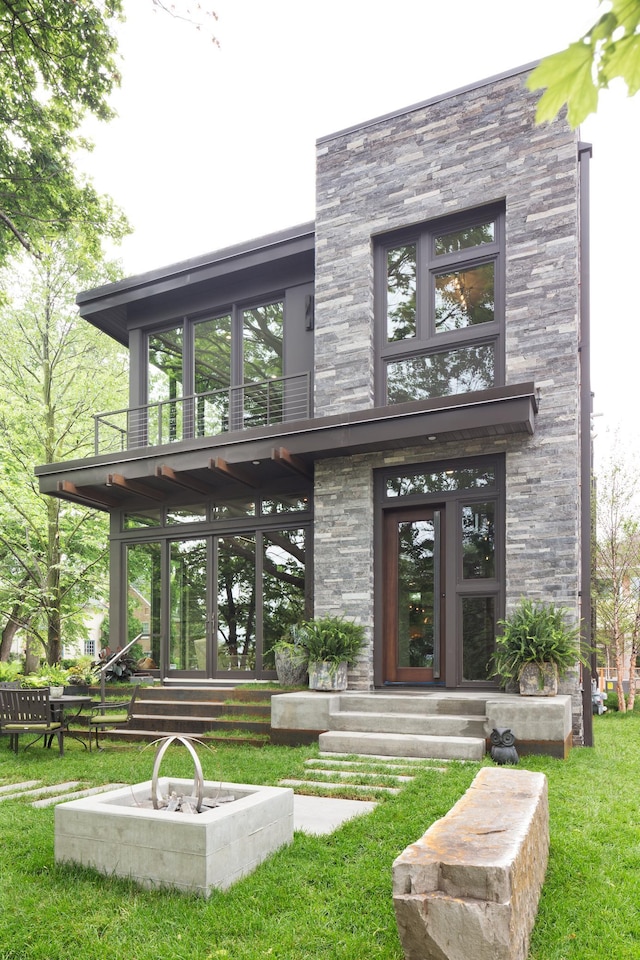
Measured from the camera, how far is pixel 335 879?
4.08 meters

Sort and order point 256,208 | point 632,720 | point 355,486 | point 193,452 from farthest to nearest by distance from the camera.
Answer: point 256,208 → point 632,720 → point 193,452 → point 355,486

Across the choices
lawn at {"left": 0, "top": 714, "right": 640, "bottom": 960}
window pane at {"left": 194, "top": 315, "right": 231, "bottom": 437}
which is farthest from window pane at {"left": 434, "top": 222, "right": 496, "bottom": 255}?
lawn at {"left": 0, "top": 714, "right": 640, "bottom": 960}

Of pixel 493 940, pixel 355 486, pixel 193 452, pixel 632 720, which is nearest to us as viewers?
pixel 493 940

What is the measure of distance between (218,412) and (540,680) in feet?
22.7

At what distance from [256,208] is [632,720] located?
27.7 metres

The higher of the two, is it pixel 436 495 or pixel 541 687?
pixel 436 495

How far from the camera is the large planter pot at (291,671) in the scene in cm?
1020

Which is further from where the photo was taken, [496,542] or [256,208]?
[256,208]

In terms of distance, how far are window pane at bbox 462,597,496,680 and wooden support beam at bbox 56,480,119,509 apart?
6.64 m

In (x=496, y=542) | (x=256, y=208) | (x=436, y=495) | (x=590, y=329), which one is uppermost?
(x=256, y=208)

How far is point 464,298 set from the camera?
10258mm

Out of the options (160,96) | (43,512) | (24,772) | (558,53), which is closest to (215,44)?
(160,96)

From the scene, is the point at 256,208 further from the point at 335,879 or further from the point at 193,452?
the point at 335,879

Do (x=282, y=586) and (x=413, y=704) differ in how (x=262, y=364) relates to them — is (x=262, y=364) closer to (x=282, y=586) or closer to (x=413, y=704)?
(x=282, y=586)
